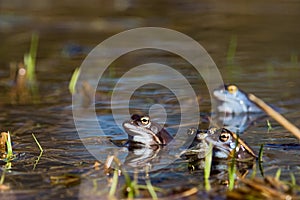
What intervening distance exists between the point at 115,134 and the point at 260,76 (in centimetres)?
275

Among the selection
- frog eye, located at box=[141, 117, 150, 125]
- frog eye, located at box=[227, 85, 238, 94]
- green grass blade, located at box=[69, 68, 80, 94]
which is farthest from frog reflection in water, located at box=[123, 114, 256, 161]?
green grass blade, located at box=[69, 68, 80, 94]

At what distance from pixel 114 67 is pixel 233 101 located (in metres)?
2.40

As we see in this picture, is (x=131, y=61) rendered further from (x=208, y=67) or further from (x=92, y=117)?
(x=92, y=117)

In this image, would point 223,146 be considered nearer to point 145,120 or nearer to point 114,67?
point 145,120

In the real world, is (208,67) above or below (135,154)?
above

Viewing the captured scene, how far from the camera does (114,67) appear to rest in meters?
9.07

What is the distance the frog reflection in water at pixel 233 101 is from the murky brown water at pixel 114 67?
17 cm

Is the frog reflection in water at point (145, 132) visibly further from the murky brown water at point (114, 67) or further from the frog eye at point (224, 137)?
the frog eye at point (224, 137)

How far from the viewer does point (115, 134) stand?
20.2 feet

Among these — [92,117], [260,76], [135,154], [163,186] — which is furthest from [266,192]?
[260,76]

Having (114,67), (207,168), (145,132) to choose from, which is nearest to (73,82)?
(114,67)

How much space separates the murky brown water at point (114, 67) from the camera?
16.0ft

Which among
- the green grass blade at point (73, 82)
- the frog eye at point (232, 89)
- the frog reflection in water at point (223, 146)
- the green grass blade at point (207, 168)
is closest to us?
the green grass blade at point (207, 168)

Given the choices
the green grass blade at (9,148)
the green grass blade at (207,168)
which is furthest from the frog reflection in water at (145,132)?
the green grass blade at (207,168)
